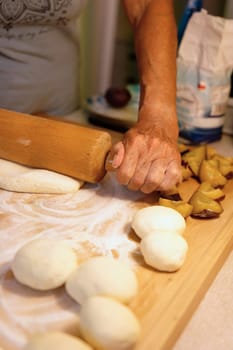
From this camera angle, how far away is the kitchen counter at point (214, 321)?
626 mm

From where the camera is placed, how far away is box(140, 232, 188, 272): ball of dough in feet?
2.27

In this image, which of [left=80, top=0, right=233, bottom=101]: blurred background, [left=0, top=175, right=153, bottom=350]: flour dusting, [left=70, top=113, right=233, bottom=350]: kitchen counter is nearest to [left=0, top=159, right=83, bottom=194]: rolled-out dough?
[left=0, top=175, right=153, bottom=350]: flour dusting

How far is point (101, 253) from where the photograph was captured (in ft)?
2.47

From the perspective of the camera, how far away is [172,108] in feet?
3.41

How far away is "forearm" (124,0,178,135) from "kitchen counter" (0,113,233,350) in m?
0.22

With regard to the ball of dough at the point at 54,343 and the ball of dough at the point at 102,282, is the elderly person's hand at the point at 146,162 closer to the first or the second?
the ball of dough at the point at 102,282

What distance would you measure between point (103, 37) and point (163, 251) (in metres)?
1.35

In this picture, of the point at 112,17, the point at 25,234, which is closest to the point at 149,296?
the point at 25,234

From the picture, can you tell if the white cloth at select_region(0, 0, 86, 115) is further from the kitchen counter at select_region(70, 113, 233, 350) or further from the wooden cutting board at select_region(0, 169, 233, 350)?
A: the kitchen counter at select_region(70, 113, 233, 350)

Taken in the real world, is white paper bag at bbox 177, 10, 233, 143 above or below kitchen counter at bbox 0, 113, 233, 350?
above

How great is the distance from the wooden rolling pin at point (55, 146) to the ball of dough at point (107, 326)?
415 millimetres

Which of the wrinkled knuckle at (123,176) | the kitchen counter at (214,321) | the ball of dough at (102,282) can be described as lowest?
the kitchen counter at (214,321)

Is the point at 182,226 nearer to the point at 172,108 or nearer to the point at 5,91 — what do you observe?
the point at 172,108

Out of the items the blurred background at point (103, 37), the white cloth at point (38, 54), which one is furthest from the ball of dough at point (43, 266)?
the blurred background at point (103, 37)
